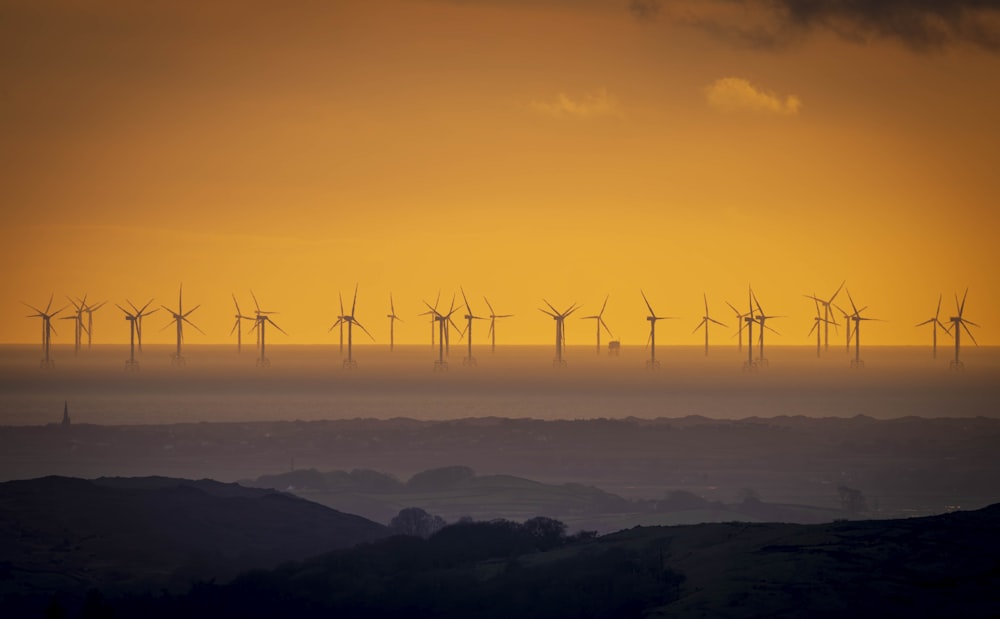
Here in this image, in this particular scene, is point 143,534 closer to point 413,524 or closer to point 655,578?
point 413,524

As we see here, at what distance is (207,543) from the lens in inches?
4129

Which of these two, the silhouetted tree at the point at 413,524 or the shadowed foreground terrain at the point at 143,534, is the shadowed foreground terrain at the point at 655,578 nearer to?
the shadowed foreground terrain at the point at 143,534

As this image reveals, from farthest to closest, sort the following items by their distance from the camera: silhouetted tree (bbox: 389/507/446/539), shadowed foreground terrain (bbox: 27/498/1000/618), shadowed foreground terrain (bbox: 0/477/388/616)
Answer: silhouetted tree (bbox: 389/507/446/539) < shadowed foreground terrain (bbox: 0/477/388/616) < shadowed foreground terrain (bbox: 27/498/1000/618)

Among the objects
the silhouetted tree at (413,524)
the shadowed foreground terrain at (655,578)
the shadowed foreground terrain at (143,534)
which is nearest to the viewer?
the shadowed foreground terrain at (655,578)

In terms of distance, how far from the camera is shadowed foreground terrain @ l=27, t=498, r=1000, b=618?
66.9 m

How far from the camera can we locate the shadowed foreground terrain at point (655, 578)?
66.9 metres

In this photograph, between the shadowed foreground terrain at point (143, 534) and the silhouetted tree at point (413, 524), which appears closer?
the shadowed foreground terrain at point (143, 534)

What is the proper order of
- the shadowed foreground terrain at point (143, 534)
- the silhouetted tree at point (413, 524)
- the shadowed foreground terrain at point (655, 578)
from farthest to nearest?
the silhouetted tree at point (413, 524)
the shadowed foreground terrain at point (143, 534)
the shadowed foreground terrain at point (655, 578)

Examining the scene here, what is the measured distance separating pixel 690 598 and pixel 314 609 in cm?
1819

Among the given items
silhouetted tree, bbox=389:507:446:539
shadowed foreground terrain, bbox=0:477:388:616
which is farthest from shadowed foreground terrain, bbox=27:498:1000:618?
silhouetted tree, bbox=389:507:446:539

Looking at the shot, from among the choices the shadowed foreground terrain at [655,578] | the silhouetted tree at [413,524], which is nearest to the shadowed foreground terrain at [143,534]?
the silhouetted tree at [413,524]

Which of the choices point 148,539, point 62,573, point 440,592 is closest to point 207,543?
point 148,539

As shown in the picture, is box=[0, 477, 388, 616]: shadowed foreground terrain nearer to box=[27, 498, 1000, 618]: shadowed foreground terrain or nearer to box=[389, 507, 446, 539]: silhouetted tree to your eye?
box=[389, 507, 446, 539]: silhouetted tree

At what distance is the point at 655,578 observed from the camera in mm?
74312
